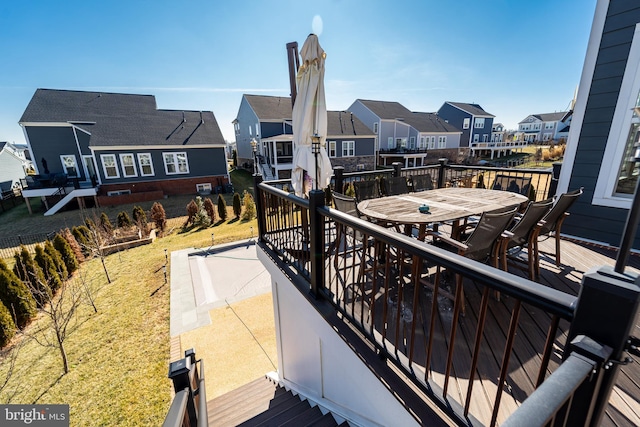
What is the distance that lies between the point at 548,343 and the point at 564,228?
5.21 metres

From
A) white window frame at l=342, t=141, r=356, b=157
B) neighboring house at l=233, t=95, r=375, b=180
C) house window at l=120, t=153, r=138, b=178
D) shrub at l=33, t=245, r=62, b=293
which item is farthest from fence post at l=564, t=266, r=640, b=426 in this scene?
white window frame at l=342, t=141, r=356, b=157

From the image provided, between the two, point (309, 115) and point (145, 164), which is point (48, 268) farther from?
point (145, 164)

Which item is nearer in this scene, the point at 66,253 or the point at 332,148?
the point at 66,253

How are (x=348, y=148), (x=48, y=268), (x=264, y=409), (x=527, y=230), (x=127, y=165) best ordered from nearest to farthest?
(x=527, y=230) < (x=264, y=409) < (x=48, y=268) < (x=127, y=165) < (x=348, y=148)

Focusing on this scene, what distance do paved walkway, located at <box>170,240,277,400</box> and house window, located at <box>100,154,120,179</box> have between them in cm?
1206

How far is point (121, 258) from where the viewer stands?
955cm

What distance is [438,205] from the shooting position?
3.63 metres

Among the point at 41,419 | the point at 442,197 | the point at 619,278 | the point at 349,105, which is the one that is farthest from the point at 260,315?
the point at 349,105

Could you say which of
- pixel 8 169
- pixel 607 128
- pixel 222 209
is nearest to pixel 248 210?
pixel 222 209

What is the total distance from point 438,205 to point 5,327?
897 cm

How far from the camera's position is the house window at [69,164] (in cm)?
1765

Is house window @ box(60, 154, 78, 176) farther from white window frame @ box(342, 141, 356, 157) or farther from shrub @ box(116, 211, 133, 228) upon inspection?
white window frame @ box(342, 141, 356, 157)

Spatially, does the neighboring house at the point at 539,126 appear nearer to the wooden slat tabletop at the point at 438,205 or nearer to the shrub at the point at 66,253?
the wooden slat tabletop at the point at 438,205

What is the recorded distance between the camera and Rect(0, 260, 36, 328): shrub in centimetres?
571
